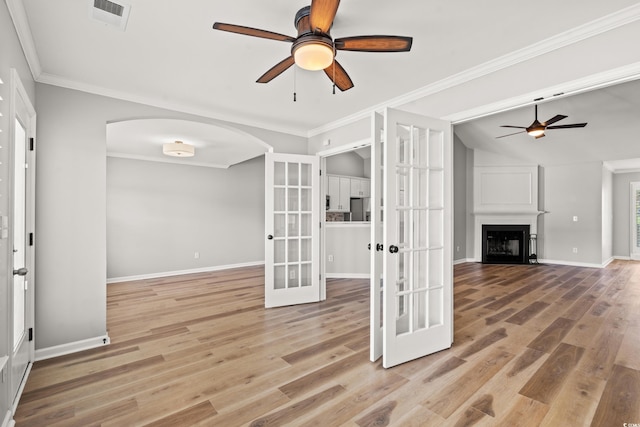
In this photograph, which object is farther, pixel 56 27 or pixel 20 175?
pixel 20 175

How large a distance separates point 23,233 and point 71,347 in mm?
1090

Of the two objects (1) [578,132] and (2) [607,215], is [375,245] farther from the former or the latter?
(2) [607,215]

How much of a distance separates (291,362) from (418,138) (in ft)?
7.16

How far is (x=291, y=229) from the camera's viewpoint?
4.20 m

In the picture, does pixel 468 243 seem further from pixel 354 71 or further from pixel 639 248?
pixel 354 71

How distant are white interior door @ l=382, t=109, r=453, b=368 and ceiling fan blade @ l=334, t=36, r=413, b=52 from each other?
0.64 metres

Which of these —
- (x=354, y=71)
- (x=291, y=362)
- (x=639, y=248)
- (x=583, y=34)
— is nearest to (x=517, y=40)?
(x=583, y=34)

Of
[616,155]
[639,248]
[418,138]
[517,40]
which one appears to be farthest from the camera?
[639,248]

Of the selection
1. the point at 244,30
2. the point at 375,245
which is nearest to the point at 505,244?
the point at 375,245

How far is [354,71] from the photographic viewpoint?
271 cm

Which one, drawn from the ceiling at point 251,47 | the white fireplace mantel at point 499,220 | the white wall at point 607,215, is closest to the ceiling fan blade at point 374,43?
the ceiling at point 251,47

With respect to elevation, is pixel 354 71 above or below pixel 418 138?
above

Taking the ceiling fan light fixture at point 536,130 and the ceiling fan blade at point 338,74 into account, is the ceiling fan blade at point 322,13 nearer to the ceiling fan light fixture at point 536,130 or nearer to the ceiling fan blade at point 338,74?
the ceiling fan blade at point 338,74

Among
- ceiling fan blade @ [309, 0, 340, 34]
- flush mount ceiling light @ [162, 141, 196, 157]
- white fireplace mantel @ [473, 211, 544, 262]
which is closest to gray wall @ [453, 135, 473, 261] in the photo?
white fireplace mantel @ [473, 211, 544, 262]
